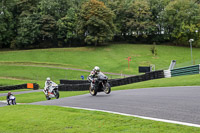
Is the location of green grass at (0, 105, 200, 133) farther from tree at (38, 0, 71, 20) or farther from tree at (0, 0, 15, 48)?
tree at (38, 0, 71, 20)

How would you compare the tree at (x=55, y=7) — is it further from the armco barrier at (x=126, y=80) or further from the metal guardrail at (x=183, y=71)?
the metal guardrail at (x=183, y=71)

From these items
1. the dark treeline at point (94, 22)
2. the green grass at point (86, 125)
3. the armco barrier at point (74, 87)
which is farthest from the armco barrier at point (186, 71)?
the dark treeline at point (94, 22)

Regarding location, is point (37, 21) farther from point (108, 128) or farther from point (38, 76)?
point (108, 128)

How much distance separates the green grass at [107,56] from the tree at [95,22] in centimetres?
395

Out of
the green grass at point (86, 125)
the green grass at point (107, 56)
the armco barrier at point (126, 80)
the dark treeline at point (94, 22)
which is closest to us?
the green grass at point (86, 125)

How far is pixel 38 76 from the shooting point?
169ft

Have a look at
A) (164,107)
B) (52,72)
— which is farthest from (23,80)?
(164,107)

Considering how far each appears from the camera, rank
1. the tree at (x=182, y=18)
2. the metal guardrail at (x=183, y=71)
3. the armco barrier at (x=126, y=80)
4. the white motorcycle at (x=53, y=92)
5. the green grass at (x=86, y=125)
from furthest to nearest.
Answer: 1. the tree at (x=182, y=18)
2. the armco barrier at (x=126, y=80)
3. the metal guardrail at (x=183, y=71)
4. the white motorcycle at (x=53, y=92)
5. the green grass at (x=86, y=125)

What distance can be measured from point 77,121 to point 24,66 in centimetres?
5393

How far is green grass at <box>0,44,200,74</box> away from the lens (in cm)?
6194

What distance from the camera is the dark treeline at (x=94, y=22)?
7738cm

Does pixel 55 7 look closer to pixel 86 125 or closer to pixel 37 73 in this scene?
pixel 37 73

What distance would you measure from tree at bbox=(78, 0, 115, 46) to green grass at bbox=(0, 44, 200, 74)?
3.95 meters

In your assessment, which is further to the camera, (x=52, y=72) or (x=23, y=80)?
(x=52, y=72)
